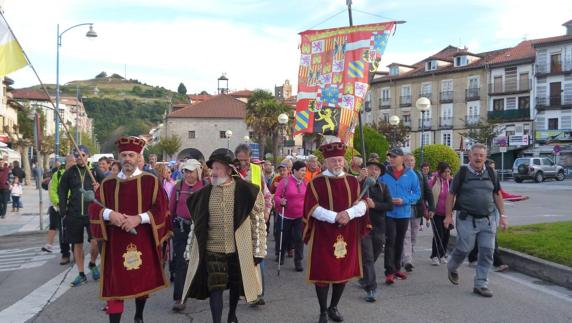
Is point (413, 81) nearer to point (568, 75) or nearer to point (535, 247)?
point (568, 75)

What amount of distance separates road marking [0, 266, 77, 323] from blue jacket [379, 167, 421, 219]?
4.57m

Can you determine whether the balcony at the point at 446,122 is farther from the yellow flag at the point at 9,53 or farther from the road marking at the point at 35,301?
the yellow flag at the point at 9,53

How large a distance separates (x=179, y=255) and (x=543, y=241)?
621cm

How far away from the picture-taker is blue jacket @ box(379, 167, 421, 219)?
7547 mm

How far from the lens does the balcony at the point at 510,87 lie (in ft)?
177

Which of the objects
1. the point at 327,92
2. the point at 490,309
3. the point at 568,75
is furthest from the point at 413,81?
the point at 490,309

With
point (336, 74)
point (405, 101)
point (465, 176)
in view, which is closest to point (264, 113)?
point (405, 101)

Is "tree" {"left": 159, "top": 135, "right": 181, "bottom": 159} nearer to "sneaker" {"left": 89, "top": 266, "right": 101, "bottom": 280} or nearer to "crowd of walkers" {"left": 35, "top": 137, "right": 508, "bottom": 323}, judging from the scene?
"crowd of walkers" {"left": 35, "top": 137, "right": 508, "bottom": 323}

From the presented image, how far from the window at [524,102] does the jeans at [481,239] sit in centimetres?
5233

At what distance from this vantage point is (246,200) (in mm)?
5125

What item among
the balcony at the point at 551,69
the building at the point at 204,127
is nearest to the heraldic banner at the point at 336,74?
the balcony at the point at 551,69

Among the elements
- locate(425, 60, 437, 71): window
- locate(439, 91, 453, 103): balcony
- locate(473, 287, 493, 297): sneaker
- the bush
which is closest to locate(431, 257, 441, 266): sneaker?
locate(473, 287, 493, 297): sneaker

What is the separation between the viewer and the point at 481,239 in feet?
22.7

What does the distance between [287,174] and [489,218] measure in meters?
4.12
